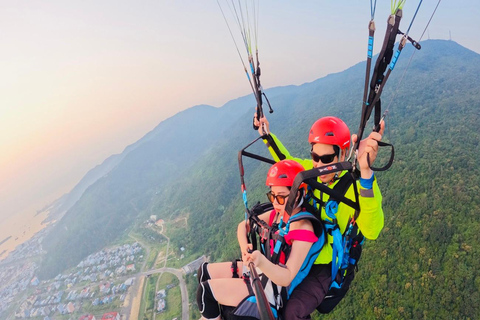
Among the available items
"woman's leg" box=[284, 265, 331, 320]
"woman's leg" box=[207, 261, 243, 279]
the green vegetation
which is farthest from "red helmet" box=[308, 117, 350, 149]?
the green vegetation

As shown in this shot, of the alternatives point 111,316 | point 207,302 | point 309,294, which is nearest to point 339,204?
point 309,294

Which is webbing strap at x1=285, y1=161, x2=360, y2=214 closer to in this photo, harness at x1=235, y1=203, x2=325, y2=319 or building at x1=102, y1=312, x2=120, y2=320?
harness at x1=235, y1=203, x2=325, y2=319

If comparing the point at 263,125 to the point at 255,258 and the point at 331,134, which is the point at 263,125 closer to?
the point at 331,134

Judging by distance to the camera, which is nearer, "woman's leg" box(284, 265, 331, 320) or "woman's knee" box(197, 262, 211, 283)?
"woman's leg" box(284, 265, 331, 320)

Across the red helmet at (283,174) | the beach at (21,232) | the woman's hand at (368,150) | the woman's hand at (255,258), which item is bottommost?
the beach at (21,232)

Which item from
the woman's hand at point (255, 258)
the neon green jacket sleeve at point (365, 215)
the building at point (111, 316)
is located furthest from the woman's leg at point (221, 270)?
the building at point (111, 316)

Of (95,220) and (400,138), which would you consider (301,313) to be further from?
(95,220)

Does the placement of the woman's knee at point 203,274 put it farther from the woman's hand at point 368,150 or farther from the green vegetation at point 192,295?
the green vegetation at point 192,295

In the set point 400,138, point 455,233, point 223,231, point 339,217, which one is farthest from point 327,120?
point 400,138
